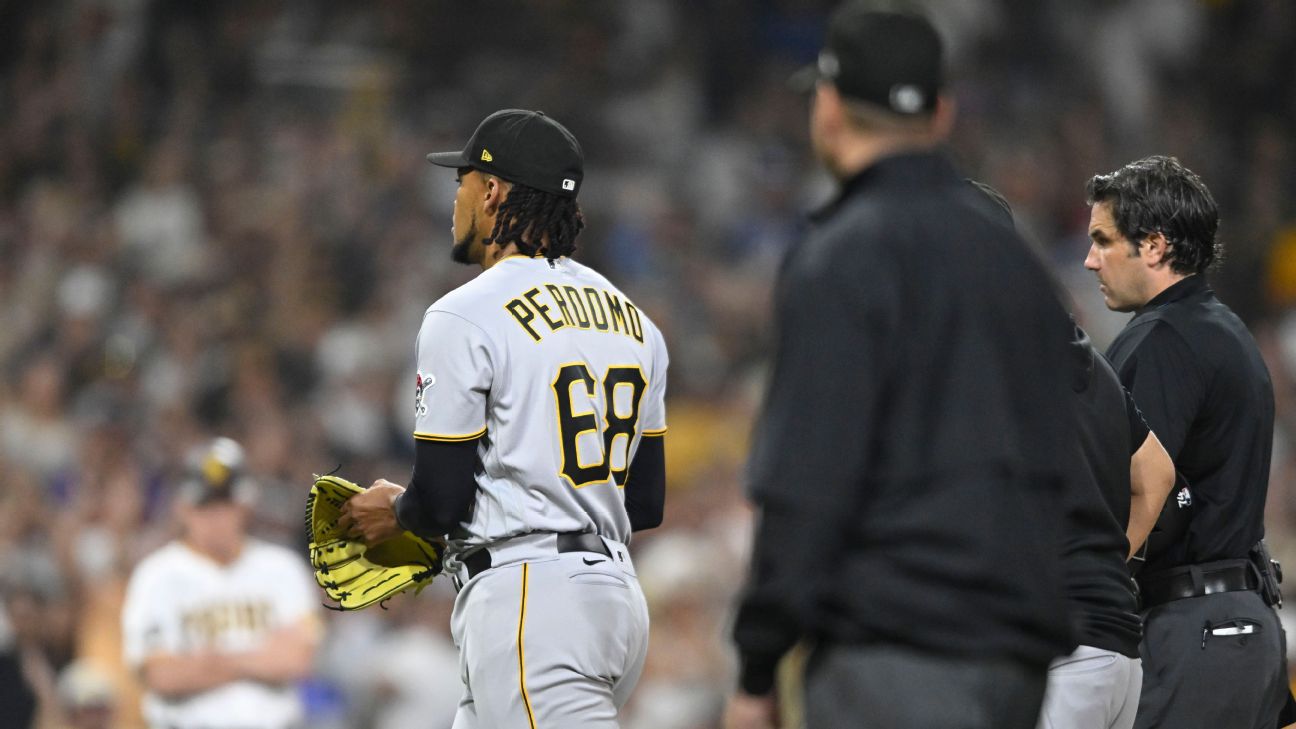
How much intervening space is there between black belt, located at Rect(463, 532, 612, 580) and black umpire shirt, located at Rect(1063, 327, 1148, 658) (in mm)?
1129

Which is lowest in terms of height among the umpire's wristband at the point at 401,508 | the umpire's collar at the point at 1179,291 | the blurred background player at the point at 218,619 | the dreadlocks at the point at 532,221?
the blurred background player at the point at 218,619

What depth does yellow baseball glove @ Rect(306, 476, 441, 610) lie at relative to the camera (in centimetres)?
440

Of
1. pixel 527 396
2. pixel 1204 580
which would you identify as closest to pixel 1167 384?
pixel 1204 580

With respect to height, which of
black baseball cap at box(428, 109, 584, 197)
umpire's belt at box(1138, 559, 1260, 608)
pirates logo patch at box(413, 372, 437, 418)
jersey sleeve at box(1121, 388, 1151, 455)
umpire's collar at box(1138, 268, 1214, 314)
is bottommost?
umpire's belt at box(1138, 559, 1260, 608)

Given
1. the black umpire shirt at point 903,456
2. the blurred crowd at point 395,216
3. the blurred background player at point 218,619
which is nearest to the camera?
the black umpire shirt at point 903,456

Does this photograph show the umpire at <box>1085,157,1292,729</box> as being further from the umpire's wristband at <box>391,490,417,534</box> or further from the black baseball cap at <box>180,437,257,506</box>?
the black baseball cap at <box>180,437,257,506</box>

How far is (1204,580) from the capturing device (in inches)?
172

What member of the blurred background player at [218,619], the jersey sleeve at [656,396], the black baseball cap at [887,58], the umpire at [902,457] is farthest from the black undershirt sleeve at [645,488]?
the blurred background player at [218,619]

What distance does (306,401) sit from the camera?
35.8 ft

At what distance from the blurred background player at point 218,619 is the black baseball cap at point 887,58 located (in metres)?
5.35

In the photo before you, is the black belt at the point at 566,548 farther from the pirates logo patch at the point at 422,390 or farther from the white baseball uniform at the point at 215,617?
the white baseball uniform at the point at 215,617

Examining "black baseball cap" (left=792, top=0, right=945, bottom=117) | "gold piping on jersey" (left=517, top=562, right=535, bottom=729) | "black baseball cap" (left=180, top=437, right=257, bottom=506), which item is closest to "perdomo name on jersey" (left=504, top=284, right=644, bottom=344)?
"gold piping on jersey" (left=517, top=562, right=535, bottom=729)

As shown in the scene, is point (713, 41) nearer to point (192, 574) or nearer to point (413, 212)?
point (413, 212)

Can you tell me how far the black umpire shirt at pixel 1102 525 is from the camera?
12.5ft
